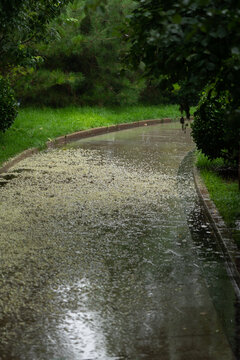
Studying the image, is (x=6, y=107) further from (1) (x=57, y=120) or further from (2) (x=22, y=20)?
(1) (x=57, y=120)

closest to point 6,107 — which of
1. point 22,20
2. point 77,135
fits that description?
point 22,20

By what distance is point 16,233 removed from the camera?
7414mm

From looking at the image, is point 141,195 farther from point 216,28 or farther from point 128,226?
point 216,28

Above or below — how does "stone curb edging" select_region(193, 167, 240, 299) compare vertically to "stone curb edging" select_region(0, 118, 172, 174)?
above

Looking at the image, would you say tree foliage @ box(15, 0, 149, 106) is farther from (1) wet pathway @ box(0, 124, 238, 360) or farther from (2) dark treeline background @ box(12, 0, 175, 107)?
(1) wet pathway @ box(0, 124, 238, 360)

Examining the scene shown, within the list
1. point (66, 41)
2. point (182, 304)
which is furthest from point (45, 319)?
point (66, 41)

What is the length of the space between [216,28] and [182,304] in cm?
218

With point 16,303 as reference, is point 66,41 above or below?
above

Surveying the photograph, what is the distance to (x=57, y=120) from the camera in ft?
70.9

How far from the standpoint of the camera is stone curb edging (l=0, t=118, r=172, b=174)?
13.2m

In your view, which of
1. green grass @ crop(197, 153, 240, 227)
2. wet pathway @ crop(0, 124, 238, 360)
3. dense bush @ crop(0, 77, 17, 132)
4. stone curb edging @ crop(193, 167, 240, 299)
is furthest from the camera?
dense bush @ crop(0, 77, 17, 132)

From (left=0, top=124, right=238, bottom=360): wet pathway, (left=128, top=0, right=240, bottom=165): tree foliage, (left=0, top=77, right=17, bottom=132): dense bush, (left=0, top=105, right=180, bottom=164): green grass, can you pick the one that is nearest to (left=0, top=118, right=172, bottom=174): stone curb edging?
(left=0, top=105, right=180, bottom=164): green grass

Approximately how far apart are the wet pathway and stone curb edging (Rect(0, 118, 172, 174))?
77.6 inches

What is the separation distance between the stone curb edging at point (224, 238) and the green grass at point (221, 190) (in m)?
0.09
